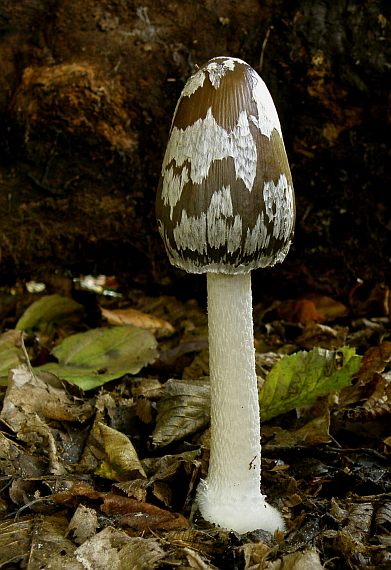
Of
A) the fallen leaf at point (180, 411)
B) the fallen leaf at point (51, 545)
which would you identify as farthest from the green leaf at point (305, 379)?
the fallen leaf at point (51, 545)

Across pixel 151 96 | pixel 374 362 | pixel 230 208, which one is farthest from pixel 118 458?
pixel 151 96

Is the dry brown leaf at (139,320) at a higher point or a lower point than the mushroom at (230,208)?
lower

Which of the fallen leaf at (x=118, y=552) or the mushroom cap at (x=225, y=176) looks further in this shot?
the mushroom cap at (x=225, y=176)

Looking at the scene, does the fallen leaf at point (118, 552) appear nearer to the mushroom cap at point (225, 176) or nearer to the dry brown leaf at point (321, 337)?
the mushroom cap at point (225, 176)

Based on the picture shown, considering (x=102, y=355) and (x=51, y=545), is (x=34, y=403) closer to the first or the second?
(x=102, y=355)

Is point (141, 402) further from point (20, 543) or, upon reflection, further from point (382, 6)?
point (382, 6)

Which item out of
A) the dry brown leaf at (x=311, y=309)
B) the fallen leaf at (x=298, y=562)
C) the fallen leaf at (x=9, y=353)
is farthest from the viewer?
the dry brown leaf at (x=311, y=309)

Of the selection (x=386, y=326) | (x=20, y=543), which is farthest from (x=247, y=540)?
(x=386, y=326)
